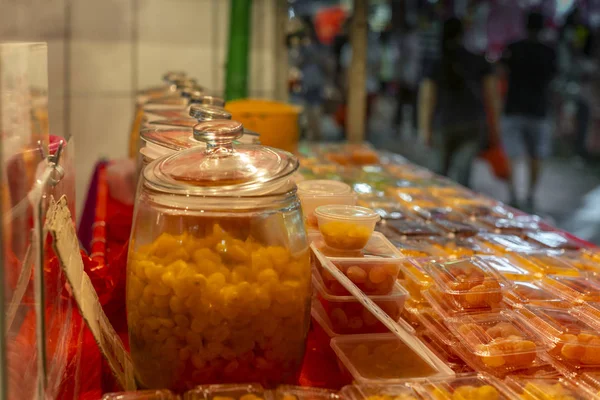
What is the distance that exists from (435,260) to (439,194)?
0.79 metres

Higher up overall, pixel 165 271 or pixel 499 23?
pixel 499 23

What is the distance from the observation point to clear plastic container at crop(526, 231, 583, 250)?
4.74 feet

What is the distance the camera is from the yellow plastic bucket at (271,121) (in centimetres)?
206

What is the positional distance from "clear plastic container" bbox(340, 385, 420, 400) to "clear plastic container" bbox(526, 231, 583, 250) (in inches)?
31.2

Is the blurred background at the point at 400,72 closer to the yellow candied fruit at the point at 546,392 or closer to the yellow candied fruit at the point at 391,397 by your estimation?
the yellow candied fruit at the point at 391,397

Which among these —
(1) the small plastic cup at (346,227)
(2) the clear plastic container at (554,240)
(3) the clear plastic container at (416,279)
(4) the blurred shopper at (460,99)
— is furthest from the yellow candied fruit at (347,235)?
(4) the blurred shopper at (460,99)

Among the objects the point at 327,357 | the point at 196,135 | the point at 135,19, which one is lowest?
the point at 327,357

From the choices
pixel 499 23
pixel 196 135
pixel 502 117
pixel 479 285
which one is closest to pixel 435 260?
pixel 479 285

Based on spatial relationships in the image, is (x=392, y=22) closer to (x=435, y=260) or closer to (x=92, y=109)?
(x=92, y=109)

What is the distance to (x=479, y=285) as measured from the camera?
1019mm

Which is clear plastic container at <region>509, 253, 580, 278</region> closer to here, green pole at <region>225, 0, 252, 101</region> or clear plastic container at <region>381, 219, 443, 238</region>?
clear plastic container at <region>381, 219, 443, 238</region>

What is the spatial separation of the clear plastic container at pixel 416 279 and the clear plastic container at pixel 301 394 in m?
0.32

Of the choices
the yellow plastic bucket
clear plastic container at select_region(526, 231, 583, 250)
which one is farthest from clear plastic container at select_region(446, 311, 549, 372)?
the yellow plastic bucket

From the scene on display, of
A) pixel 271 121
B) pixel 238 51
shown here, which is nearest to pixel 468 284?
pixel 271 121
